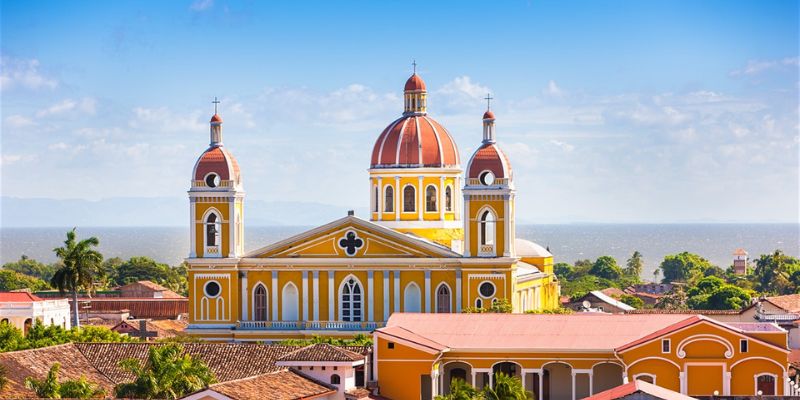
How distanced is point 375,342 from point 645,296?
7122 centimetres

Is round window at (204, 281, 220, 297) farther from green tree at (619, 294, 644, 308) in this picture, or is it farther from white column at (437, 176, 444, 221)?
green tree at (619, 294, 644, 308)

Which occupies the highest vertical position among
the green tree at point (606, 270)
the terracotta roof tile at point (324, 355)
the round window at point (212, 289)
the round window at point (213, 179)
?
the round window at point (213, 179)

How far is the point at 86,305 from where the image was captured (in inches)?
4267

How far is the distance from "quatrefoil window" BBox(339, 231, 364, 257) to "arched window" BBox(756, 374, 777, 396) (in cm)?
2314

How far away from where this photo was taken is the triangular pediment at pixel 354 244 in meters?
77.9

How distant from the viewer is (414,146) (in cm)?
8369

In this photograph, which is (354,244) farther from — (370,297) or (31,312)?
(31,312)

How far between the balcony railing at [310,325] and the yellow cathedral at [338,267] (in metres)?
0.04

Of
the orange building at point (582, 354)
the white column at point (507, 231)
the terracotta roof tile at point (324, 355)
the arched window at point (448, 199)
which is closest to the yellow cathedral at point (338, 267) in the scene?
the white column at point (507, 231)

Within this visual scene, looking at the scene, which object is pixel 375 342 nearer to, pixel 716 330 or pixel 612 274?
pixel 716 330

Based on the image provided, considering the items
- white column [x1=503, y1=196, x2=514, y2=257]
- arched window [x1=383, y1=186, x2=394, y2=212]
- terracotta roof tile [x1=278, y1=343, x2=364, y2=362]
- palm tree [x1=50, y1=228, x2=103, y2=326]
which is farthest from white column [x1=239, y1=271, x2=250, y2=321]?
terracotta roof tile [x1=278, y1=343, x2=364, y2=362]

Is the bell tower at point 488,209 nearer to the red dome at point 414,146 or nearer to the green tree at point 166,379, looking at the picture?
the red dome at point 414,146

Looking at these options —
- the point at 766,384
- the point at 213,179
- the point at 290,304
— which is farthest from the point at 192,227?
the point at 766,384

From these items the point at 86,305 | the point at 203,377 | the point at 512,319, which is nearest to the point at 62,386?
the point at 203,377
